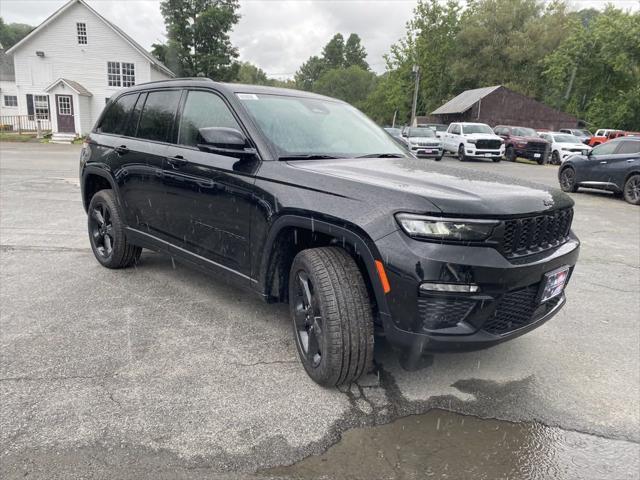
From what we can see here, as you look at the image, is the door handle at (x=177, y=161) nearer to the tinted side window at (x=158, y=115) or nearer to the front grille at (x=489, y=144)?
the tinted side window at (x=158, y=115)

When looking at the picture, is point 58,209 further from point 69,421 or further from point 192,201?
point 69,421

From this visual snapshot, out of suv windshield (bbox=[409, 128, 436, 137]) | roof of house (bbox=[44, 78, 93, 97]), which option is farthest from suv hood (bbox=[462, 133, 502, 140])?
roof of house (bbox=[44, 78, 93, 97])

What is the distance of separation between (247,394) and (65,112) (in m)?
32.3

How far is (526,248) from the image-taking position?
2621 mm

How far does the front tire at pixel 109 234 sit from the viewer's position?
15.2ft

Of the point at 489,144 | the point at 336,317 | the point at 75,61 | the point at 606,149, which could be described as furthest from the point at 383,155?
the point at 75,61

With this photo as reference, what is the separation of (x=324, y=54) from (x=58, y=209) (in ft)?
396

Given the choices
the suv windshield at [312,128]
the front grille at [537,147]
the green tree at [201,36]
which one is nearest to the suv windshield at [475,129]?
the front grille at [537,147]

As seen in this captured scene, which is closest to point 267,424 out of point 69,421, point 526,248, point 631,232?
point 69,421

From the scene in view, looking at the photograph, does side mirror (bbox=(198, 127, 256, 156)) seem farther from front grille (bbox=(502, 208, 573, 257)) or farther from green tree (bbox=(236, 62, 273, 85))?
green tree (bbox=(236, 62, 273, 85))

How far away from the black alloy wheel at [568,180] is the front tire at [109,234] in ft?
38.9

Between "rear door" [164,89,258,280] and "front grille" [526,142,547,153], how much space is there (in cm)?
2392

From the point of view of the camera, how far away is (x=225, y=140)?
3049mm

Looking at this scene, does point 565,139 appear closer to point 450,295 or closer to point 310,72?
point 450,295
